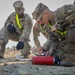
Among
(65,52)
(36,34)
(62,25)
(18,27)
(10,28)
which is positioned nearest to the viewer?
(62,25)

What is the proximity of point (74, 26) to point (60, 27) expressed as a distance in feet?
1.06

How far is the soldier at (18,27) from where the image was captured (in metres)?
9.22

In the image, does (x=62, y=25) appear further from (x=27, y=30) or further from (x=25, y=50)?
(x=25, y=50)

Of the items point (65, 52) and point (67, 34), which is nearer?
point (67, 34)

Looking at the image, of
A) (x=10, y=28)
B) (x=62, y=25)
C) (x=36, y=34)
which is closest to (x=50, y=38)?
(x=62, y=25)

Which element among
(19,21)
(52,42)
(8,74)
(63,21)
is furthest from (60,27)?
(19,21)

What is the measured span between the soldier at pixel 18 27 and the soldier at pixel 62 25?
2136 millimetres

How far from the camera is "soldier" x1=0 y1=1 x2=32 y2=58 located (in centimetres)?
922

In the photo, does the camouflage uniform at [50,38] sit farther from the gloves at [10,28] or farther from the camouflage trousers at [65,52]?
the gloves at [10,28]

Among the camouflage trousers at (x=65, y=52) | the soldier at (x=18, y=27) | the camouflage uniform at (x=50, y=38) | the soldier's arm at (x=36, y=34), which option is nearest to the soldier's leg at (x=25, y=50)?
the soldier at (x=18, y=27)

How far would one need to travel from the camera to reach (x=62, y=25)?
6516 millimetres

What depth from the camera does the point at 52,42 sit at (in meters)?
7.08

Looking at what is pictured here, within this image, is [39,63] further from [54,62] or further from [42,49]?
[42,49]

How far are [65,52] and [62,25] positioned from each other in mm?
830
